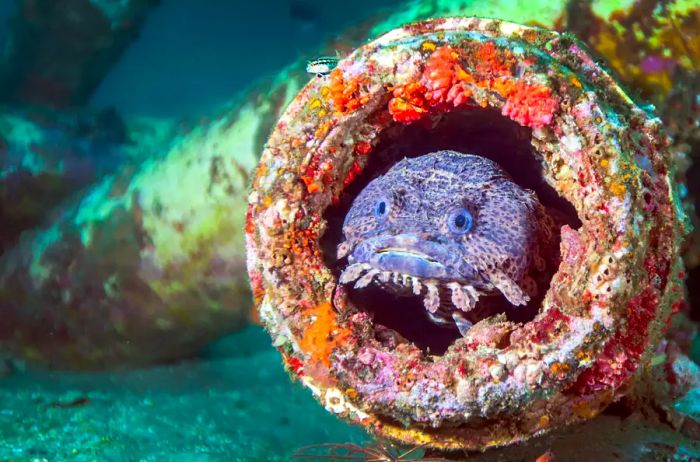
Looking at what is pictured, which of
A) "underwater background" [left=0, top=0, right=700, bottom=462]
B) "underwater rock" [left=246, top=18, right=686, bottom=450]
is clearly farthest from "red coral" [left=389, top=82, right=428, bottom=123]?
"underwater background" [left=0, top=0, right=700, bottom=462]

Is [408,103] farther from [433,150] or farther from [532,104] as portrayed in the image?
[433,150]

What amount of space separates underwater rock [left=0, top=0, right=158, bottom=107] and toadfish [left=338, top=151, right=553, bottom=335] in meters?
9.99

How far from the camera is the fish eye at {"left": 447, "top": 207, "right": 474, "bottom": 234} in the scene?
3199 mm

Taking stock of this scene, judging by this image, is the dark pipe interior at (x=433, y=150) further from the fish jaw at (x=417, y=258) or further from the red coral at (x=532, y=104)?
the red coral at (x=532, y=104)


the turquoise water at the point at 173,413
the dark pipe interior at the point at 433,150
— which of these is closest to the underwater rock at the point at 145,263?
the turquoise water at the point at 173,413

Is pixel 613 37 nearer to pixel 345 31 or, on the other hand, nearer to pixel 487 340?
pixel 345 31

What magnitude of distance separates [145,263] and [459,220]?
3.69 metres

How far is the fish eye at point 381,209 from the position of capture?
11.1 ft

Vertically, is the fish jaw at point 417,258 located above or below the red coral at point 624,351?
above

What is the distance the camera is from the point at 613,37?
13.1 feet

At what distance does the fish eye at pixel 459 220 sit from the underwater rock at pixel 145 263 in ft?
7.73

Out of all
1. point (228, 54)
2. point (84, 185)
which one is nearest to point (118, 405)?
point (84, 185)

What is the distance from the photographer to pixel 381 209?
3408mm

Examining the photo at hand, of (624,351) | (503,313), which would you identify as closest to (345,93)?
(503,313)
